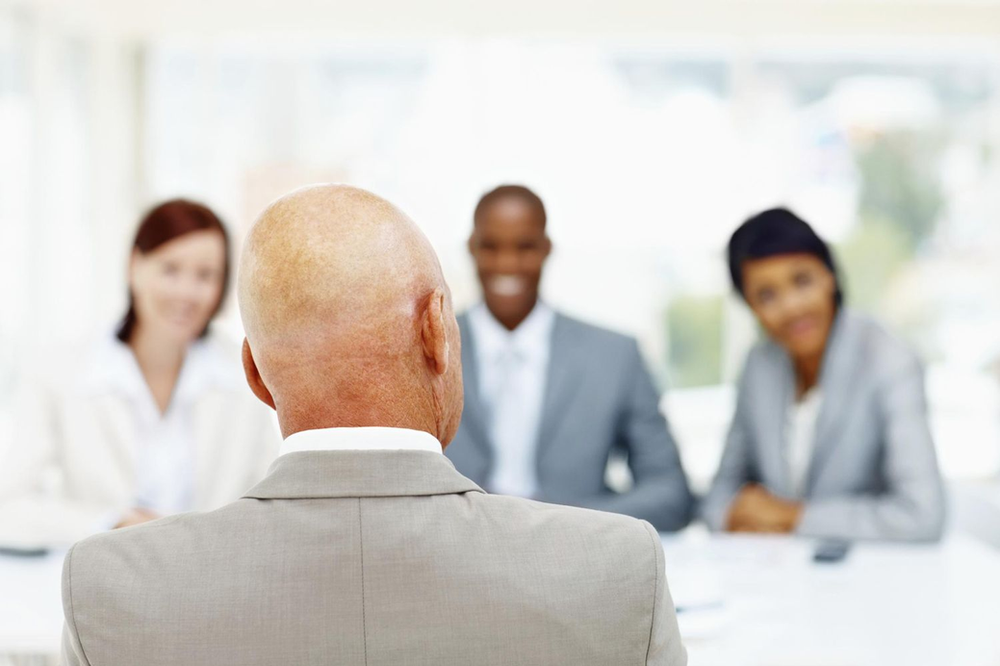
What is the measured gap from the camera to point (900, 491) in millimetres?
2785

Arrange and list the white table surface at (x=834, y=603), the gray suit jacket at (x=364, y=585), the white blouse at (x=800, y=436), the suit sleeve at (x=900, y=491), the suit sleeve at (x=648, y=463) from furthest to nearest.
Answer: the white blouse at (x=800, y=436) < the suit sleeve at (x=648, y=463) < the suit sleeve at (x=900, y=491) < the white table surface at (x=834, y=603) < the gray suit jacket at (x=364, y=585)

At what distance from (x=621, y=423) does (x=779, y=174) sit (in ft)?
12.0

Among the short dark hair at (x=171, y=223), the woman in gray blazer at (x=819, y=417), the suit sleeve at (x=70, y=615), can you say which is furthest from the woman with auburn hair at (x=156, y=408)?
the suit sleeve at (x=70, y=615)

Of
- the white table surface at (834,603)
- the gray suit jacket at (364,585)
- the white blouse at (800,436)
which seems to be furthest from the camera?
the white blouse at (800,436)

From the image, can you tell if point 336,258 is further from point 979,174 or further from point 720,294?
point 979,174

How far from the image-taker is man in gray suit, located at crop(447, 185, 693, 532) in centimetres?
295

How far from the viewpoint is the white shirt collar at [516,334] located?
3078mm

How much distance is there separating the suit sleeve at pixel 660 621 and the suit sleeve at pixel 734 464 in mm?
1818

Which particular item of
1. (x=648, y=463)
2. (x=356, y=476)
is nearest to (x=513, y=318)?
(x=648, y=463)

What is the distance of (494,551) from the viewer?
3.83 ft

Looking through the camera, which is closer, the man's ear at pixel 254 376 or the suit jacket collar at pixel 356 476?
the suit jacket collar at pixel 356 476

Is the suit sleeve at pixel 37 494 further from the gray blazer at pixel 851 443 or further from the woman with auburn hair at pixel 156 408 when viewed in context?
the gray blazer at pixel 851 443

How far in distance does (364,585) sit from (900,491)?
207 cm

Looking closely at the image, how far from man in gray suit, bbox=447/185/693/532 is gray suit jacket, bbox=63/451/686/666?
5.68 ft
